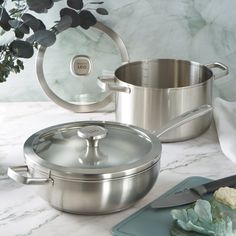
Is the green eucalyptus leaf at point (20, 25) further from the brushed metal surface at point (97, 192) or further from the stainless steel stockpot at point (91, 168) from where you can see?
the brushed metal surface at point (97, 192)

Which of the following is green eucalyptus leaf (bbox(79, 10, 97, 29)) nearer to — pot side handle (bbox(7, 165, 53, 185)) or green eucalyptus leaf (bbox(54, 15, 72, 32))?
green eucalyptus leaf (bbox(54, 15, 72, 32))

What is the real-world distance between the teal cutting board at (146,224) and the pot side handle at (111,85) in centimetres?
32

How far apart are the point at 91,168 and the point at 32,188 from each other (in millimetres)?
173

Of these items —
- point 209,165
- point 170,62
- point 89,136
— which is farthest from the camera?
point 170,62

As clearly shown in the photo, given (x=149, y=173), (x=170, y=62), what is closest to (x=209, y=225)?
(x=149, y=173)

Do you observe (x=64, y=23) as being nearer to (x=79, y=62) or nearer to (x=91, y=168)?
(x=79, y=62)

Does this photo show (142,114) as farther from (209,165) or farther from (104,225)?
(104,225)

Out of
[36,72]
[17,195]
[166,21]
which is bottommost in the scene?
[17,195]

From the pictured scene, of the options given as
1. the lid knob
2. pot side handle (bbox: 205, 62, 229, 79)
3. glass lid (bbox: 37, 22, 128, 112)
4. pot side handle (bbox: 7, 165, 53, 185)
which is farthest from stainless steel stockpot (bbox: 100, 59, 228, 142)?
pot side handle (bbox: 7, 165, 53, 185)

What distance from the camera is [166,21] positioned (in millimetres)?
1512

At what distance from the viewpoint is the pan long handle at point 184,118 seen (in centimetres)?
118

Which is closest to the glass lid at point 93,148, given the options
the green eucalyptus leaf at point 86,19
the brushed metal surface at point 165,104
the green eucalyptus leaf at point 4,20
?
the brushed metal surface at point 165,104

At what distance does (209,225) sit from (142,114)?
1.35 feet

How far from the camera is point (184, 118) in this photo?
1.20 meters
